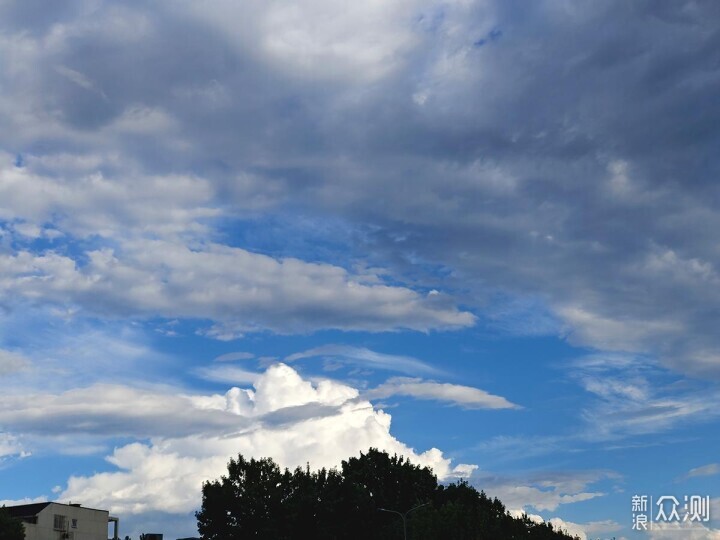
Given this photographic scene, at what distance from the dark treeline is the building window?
21.8 metres

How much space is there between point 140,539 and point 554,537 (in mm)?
71903

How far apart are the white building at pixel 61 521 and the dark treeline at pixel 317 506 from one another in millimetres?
21834

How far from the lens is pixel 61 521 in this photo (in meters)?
121

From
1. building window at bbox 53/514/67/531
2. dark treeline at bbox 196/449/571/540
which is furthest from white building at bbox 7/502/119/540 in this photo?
dark treeline at bbox 196/449/571/540

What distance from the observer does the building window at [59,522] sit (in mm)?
119787

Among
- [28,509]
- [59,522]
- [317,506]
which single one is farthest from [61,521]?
[317,506]

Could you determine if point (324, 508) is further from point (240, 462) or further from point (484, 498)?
point (484, 498)

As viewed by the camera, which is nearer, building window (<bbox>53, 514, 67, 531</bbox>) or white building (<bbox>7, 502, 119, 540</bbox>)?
white building (<bbox>7, 502, 119, 540</bbox>)

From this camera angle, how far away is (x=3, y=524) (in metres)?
91.5

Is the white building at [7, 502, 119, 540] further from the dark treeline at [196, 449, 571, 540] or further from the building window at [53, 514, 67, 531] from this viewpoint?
the dark treeline at [196, 449, 571, 540]

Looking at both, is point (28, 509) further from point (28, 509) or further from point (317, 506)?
point (317, 506)

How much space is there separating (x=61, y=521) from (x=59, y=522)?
22.5 inches

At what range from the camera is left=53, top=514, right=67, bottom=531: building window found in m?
120

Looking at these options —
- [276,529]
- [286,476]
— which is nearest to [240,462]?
[286,476]
